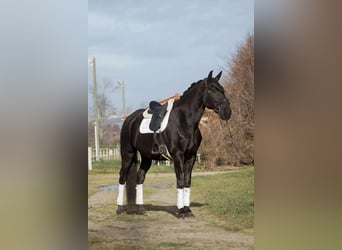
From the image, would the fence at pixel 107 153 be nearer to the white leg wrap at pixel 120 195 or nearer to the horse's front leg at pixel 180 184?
the white leg wrap at pixel 120 195

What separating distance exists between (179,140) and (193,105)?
22 centimetres

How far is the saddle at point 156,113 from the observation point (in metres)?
2.43

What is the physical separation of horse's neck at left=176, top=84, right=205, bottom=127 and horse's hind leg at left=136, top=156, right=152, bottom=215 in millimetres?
356

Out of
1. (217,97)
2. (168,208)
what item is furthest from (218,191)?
(217,97)

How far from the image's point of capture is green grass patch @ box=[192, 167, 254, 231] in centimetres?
227

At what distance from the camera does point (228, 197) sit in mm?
2336

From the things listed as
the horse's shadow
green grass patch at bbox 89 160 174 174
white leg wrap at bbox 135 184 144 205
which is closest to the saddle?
green grass patch at bbox 89 160 174 174

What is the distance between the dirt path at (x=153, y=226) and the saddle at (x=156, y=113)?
30 cm

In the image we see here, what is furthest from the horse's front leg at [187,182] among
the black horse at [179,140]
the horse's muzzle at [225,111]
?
the horse's muzzle at [225,111]

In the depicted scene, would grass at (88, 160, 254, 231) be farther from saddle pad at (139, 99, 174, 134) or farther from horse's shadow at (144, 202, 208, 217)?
saddle pad at (139, 99, 174, 134)

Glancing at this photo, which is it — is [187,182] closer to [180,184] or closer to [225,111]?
[180,184]

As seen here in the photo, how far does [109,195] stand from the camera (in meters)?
2.45
